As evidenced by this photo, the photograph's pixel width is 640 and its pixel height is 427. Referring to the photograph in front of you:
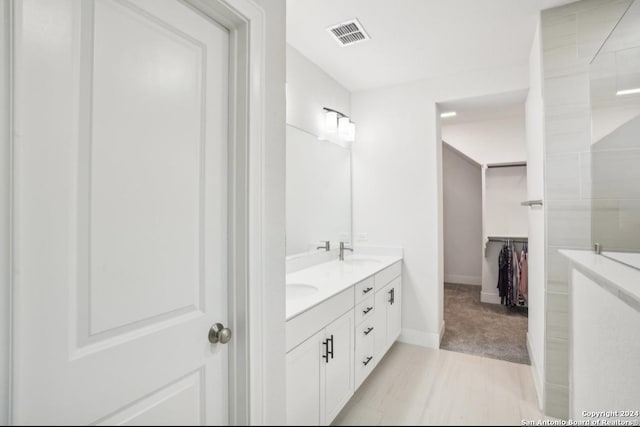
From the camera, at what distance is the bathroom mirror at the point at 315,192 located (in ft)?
6.23

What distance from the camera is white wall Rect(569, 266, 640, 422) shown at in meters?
0.61

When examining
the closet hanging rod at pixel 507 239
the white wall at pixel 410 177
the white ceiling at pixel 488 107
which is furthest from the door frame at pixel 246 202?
the closet hanging rod at pixel 507 239

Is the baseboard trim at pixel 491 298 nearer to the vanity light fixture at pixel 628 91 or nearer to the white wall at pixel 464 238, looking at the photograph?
the white wall at pixel 464 238

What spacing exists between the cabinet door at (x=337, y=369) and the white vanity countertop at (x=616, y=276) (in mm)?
513

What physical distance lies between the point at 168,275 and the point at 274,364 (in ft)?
1.27

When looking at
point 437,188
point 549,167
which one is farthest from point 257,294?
point 437,188

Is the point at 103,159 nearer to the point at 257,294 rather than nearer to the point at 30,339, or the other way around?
the point at 30,339

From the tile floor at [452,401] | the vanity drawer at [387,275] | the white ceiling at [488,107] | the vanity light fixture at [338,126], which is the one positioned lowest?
the vanity drawer at [387,275]

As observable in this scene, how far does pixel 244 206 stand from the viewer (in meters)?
0.64

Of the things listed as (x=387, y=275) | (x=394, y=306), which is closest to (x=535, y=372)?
(x=394, y=306)

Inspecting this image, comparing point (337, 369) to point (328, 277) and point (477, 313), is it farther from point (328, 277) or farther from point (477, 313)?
point (477, 313)

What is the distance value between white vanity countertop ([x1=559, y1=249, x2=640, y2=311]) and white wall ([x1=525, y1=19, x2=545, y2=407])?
94 centimetres

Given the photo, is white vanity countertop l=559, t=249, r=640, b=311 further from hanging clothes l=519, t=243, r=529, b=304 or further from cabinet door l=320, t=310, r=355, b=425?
hanging clothes l=519, t=243, r=529, b=304

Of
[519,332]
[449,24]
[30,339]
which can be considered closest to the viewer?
[30,339]
